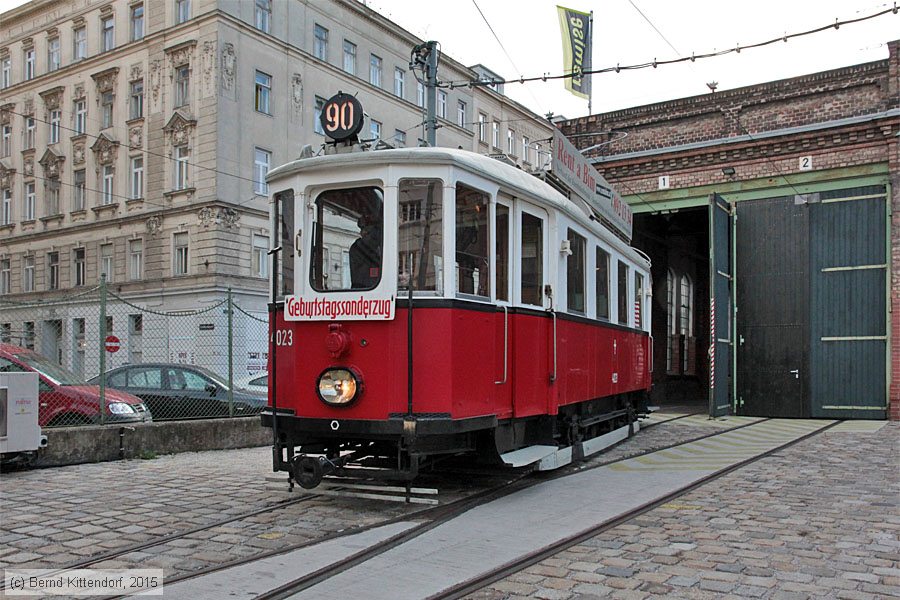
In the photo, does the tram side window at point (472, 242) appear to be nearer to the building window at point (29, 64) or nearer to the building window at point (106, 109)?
the building window at point (106, 109)

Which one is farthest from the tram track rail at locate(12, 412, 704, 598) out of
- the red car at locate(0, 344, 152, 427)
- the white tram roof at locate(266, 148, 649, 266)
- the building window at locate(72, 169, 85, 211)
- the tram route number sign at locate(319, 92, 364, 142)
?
the building window at locate(72, 169, 85, 211)

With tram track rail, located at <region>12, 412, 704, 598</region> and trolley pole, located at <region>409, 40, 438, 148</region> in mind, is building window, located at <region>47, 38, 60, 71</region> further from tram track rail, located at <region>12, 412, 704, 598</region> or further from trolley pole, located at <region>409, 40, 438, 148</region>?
tram track rail, located at <region>12, 412, 704, 598</region>

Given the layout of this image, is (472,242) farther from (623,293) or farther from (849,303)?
(849,303)

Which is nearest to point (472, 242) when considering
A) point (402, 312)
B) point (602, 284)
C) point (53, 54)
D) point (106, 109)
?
point (402, 312)

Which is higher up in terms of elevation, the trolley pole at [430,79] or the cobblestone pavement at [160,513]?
the trolley pole at [430,79]

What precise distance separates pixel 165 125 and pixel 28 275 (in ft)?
37.5

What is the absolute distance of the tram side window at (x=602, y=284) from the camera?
10.1 m

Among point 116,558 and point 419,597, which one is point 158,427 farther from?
point 419,597

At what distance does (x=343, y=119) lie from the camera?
7.35 meters

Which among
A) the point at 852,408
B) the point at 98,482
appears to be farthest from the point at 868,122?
the point at 98,482

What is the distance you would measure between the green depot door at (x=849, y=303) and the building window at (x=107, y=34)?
95.0 feet

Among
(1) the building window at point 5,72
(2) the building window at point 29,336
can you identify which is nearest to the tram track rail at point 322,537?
(2) the building window at point 29,336

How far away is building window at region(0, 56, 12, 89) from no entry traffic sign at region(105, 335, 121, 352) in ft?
108

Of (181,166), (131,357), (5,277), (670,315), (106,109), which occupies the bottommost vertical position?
(131,357)
